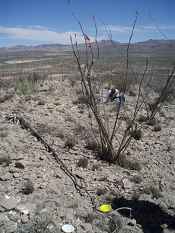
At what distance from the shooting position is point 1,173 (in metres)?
5.02

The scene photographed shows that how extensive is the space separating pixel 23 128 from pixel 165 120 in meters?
4.65

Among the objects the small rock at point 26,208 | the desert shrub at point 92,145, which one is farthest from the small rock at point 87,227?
the desert shrub at point 92,145

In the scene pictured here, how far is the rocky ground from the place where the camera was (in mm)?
4090

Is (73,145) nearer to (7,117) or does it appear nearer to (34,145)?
(34,145)

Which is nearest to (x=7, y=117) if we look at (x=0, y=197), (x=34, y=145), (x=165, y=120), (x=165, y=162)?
(x=34, y=145)

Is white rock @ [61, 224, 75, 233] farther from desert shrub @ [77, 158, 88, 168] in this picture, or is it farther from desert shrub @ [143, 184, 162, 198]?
desert shrub @ [77, 158, 88, 168]

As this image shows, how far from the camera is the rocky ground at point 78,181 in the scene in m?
4.09

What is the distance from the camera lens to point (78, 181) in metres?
5.13

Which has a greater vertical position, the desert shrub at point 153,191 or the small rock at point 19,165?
the small rock at point 19,165

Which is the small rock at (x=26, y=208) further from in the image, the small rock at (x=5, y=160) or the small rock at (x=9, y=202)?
the small rock at (x=5, y=160)

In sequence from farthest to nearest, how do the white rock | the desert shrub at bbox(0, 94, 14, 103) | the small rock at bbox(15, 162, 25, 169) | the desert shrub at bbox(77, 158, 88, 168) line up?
1. the desert shrub at bbox(0, 94, 14, 103)
2. the desert shrub at bbox(77, 158, 88, 168)
3. the small rock at bbox(15, 162, 25, 169)
4. the white rock

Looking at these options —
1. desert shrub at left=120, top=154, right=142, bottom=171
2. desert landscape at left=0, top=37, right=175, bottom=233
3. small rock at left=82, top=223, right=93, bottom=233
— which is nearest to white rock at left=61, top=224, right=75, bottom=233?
desert landscape at left=0, top=37, right=175, bottom=233

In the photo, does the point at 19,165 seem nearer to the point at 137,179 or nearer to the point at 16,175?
the point at 16,175

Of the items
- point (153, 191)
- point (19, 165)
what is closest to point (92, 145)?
point (19, 165)
